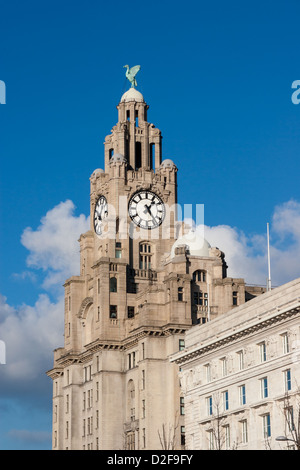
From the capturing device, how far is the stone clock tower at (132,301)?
482 feet

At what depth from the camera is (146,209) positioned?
550 feet

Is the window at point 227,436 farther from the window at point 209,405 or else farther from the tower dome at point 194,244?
the tower dome at point 194,244

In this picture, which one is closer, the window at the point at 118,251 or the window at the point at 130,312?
the window at the point at 130,312

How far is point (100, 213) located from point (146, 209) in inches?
307

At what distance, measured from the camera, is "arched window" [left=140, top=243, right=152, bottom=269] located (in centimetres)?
16500

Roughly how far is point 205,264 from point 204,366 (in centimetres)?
3294

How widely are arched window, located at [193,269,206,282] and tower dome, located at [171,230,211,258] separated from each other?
3168mm

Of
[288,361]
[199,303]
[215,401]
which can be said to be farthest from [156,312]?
[288,361]

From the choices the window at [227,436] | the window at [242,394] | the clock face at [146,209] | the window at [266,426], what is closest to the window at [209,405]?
the window at [227,436]

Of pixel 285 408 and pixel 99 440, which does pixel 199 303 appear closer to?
pixel 99 440

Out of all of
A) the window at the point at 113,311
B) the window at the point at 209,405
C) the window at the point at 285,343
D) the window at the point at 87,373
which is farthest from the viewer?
the window at the point at 87,373

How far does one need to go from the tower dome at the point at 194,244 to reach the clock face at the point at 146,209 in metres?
6.43

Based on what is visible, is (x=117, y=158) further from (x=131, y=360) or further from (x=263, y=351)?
(x=263, y=351)
